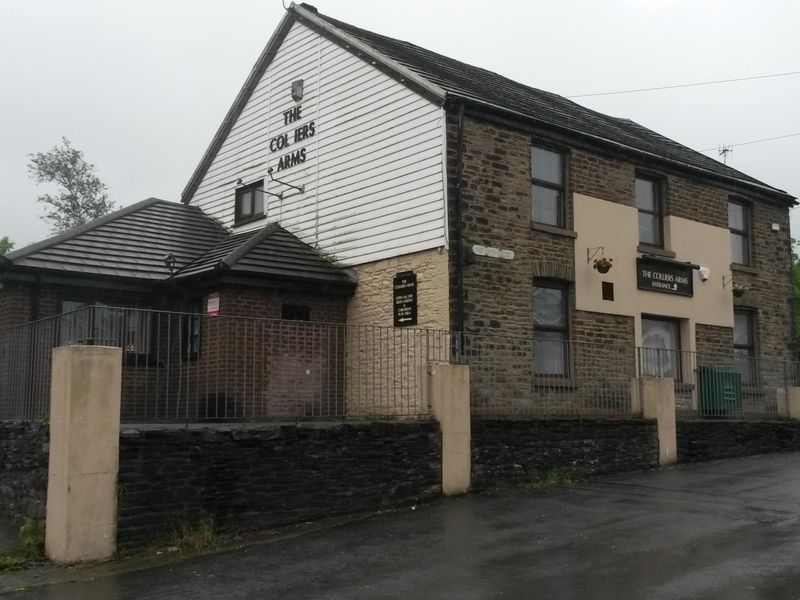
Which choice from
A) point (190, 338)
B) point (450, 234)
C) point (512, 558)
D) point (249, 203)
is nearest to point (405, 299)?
point (450, 234)

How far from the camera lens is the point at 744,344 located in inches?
748

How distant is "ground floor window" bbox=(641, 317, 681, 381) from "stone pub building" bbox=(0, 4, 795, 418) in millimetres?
43

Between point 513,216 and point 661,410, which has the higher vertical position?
point 513,216

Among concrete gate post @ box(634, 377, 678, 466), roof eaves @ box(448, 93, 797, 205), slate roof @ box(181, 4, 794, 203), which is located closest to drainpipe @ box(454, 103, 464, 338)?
roof eaves @ box(448, 93, 797, 205)

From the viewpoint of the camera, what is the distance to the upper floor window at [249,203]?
18750 mm

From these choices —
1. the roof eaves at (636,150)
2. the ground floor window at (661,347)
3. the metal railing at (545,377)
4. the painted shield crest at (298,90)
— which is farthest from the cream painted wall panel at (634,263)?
the painted shield crest at (298,90)

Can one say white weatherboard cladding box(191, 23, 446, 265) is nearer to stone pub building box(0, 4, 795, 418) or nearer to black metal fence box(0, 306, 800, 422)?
stone pub building box(0, 4, 795, 418)

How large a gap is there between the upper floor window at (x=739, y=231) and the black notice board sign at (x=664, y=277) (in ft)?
7.13

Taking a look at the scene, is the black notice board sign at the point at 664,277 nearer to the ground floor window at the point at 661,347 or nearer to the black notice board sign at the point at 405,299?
the ground floor window at the point at 661,347

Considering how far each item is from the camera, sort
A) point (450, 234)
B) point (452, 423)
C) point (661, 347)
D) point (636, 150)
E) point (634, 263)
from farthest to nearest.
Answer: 1. point (661, 347)
2. point (636, 150)
3. point (634, 263)
4. point (450, 234)
5. point (452, 423)

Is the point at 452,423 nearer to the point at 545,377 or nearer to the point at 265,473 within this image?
the point at 265,473

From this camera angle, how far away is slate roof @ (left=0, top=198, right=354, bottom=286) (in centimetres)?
1479

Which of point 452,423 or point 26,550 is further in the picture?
point 452,423

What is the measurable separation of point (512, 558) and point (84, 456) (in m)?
4.38
